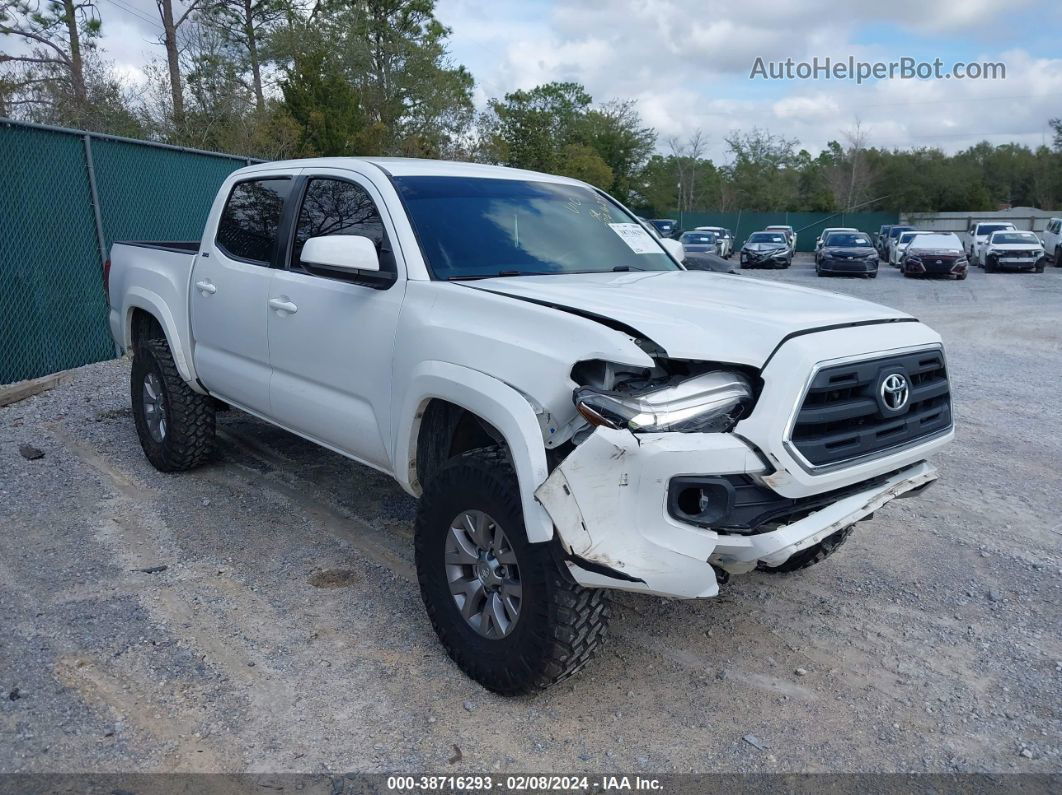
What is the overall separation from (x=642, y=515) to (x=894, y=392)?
113 centimetres

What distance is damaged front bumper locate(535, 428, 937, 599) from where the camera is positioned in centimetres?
259

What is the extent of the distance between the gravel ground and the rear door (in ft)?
2.73

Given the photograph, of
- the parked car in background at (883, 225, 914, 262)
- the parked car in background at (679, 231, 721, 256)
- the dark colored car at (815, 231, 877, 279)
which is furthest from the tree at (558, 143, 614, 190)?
the dark colored car at (815, 231, 877, 279)

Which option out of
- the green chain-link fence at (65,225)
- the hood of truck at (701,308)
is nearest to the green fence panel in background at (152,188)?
the green chain-link fence at (65,225)

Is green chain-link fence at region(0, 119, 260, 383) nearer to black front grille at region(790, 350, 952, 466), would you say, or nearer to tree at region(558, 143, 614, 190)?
black front grille at region(790, 350, 952, 466)

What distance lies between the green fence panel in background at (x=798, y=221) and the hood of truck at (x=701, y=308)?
161 ft

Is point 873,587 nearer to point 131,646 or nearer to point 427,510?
point 427,510

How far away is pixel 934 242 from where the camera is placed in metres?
25.4

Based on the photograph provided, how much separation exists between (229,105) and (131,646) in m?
20.2

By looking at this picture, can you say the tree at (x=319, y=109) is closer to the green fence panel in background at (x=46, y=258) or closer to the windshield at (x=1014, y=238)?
the green fence panel in background at (x=46, y=258)

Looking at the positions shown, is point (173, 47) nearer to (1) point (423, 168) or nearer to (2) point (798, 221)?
(1) point (423, 168)

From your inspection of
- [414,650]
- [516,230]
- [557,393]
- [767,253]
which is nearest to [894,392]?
[557,393]

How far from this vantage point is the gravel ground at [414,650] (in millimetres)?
2867

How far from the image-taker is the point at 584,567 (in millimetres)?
2668
